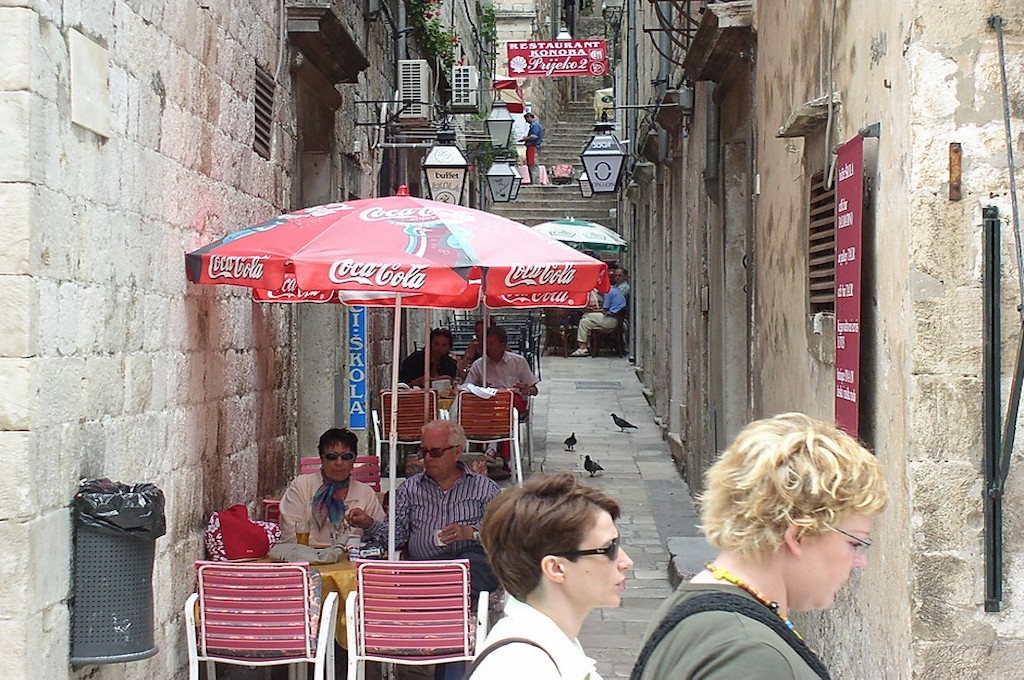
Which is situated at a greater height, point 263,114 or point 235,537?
point 263,114

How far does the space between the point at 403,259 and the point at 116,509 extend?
65.9 inches

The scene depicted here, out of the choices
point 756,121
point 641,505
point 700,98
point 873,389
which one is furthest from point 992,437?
point 700,98

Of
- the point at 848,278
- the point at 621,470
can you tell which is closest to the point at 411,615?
the point at 848,278

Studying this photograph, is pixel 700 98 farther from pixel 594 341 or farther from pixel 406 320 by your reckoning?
pixel 594 341

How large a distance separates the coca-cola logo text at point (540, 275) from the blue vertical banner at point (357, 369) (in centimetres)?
556

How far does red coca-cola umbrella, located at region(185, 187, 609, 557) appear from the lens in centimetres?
567

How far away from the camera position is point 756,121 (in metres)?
8.74

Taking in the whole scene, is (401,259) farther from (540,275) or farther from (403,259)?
(540,275)

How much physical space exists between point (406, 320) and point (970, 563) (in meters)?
12.1

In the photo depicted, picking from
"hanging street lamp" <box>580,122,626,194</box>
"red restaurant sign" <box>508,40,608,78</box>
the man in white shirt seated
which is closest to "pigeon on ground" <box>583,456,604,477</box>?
the man in white shirt seated

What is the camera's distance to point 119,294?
210 inches

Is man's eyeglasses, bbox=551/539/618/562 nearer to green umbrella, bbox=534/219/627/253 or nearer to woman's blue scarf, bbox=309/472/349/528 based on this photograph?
woman's blue scarf, bbox=309/472/349/528

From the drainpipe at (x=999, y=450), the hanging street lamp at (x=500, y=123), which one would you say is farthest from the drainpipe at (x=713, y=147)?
the drainpipe at (x=999, y=450)

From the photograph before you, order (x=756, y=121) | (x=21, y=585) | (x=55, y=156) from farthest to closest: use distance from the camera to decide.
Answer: (x=756, y=121) < (x=55, y=156) < (x=21, y=585)
